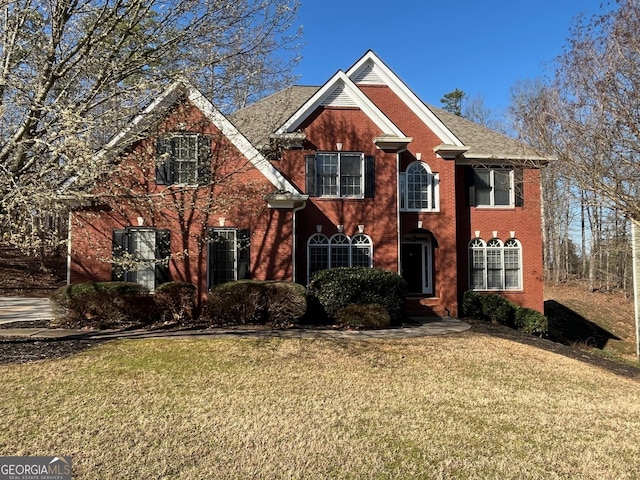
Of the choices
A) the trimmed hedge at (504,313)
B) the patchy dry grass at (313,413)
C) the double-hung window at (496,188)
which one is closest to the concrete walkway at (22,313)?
the patchy dry grass at (313,413)

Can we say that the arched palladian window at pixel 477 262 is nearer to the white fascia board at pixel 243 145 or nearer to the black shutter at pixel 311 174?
the black shutter at pixel 311 174

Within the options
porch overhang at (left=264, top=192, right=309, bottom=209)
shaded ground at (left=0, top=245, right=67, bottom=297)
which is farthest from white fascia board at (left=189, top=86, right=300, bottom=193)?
shaded ground at (left=0, top=245, right=67, bottom=297)

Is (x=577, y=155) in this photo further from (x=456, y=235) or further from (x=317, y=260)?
(x=317, y=260)

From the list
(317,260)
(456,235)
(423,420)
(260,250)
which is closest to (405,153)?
(456,235)

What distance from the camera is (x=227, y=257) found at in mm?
13898

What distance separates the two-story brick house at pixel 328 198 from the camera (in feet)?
42.8

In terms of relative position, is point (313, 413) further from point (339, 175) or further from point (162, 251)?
point (339, 175)

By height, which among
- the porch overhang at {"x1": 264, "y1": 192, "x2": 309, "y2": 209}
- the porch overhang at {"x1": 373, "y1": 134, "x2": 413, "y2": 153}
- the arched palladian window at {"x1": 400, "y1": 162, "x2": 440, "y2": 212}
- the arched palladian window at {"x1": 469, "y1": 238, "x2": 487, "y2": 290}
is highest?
the porch overhang at {"x1": 373, "y1": 134, "x2": 413, "y2": 153}

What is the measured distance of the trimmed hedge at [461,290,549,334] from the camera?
51.6 ft

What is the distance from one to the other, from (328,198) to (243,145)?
3.65m

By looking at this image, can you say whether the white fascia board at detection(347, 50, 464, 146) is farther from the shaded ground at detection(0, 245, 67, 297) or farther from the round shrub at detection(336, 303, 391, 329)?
the shaded ground at detection(0, 245, 67, 297)

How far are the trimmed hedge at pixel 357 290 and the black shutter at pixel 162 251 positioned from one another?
4.41m

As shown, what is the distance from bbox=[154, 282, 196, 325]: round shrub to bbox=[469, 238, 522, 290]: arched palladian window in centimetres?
1077

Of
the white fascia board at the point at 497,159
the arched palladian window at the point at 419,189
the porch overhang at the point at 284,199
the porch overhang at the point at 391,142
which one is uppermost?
the porch overhang at the point at 391,142
